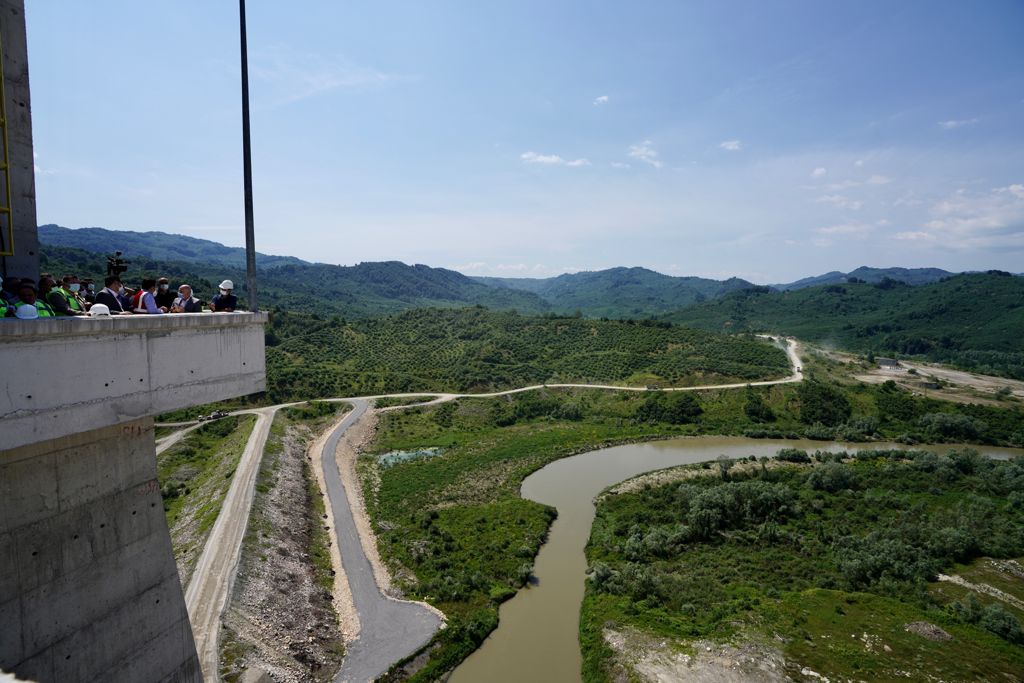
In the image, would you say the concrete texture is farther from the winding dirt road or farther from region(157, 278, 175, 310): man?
the winding dirt road

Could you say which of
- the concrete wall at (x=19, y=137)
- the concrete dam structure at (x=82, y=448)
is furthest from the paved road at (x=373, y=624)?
the concrete wall at (x=19, y=137)

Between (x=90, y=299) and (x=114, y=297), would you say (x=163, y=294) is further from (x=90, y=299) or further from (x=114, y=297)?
(x=90, y=299)

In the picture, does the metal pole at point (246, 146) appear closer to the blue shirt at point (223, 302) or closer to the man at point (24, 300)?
Answer: the blue shirt at point (223, 302)

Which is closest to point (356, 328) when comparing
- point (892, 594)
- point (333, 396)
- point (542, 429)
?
point (333, 396)

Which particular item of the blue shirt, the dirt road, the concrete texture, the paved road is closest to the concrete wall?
the concrete texture

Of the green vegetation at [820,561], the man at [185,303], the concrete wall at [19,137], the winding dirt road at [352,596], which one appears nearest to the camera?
the concrete wall at [19,137]

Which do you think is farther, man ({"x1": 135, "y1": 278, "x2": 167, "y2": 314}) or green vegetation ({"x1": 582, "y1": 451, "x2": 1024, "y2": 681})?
green vegetation ({"x1": 582, "y1": 451, "x2": 1024, "y2": 681})
